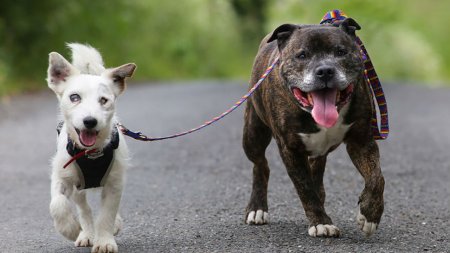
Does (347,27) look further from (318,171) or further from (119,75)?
(119,75)

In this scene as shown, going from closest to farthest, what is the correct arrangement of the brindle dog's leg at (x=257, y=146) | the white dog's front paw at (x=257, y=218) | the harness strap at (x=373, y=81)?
the harness strap at (x=373, y=81)
the white dog's front paw at (x=257, y=218)
the brindle dog's leg at (x=257, y=146)

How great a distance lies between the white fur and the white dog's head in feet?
4.38

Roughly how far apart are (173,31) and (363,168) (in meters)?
29.2

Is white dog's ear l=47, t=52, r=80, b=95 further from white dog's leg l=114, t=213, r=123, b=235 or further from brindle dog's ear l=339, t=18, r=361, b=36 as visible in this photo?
brindle dog's ear l=339, t=18, r=361, b=36

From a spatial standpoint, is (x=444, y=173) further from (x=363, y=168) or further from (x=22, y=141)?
(x=22, y=141)

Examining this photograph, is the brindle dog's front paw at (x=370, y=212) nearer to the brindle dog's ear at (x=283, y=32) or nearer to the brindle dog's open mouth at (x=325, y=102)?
the brindle dog's open mouth at (x=325, y=102)

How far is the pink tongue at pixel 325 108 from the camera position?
5.47m

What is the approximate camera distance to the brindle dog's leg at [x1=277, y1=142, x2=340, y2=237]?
19.1ft

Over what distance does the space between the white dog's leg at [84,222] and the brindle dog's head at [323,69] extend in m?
1.67

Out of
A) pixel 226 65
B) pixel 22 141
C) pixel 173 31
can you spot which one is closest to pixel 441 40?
pixel 226 65

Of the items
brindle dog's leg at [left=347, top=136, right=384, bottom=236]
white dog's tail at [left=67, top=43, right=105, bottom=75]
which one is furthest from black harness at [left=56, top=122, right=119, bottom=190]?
brindle dog's leg at [left=347, top=136, right=384, bottom=236]

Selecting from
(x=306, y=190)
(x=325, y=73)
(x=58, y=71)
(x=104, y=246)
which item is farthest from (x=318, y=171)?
(x=58, y=71)

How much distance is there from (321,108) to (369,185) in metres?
0.64

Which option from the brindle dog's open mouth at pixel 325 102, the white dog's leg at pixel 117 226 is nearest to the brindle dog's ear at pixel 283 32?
the brindle dog's open mouth at pixel 325 102
